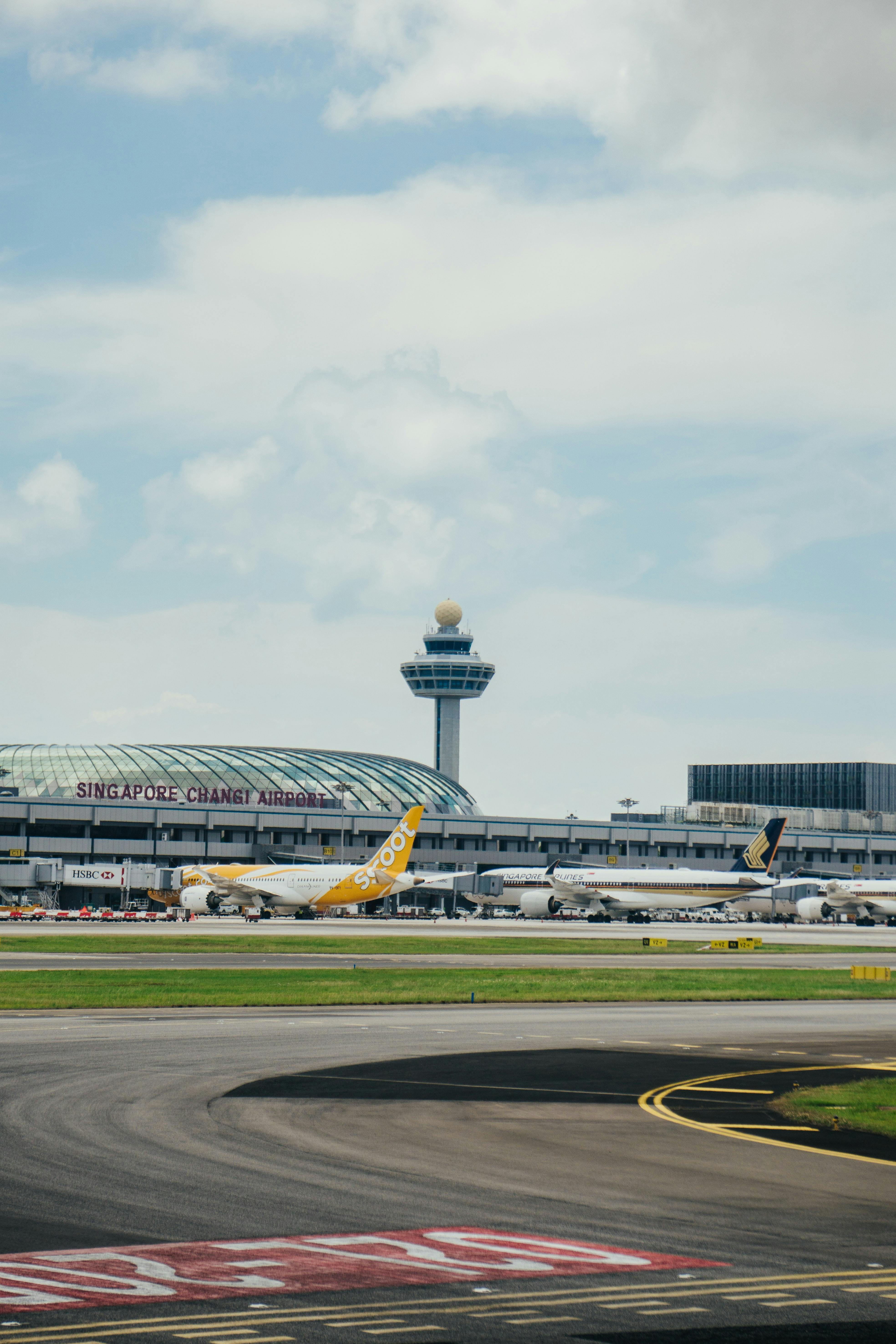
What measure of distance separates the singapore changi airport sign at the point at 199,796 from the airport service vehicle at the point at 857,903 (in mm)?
80130

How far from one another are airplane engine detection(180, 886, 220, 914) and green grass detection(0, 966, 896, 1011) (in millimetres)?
64248

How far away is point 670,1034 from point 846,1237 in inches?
847

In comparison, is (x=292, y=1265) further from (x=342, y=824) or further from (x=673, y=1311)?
(x=342, y=824)

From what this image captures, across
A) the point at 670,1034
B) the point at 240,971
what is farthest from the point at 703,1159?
the point at 240,971

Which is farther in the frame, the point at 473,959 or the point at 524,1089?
the point at 473,959

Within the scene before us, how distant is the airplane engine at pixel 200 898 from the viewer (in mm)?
119750

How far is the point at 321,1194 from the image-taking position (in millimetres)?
15516

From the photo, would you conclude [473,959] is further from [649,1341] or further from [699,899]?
[699,899]

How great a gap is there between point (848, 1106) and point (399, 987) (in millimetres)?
26802

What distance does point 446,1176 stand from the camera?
1672cm

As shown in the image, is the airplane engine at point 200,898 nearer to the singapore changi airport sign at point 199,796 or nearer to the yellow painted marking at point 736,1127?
the singapore changi airport sign at point 199,796

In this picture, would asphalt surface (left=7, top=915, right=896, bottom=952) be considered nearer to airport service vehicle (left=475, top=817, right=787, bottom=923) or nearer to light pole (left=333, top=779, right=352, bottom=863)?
airport service vehicle (left=475, top=817, right=787, bottom=923)

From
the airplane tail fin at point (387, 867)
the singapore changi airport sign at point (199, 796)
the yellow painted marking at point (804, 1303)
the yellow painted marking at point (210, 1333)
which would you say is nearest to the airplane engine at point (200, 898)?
the airplane tail fin at point (387, 867)

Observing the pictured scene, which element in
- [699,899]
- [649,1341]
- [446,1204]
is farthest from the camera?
[699,899]
